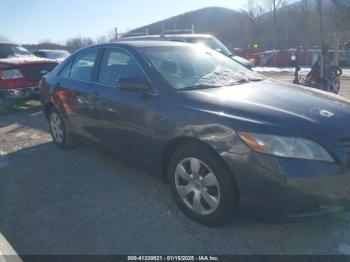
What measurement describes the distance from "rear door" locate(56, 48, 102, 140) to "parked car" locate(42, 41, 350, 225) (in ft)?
0.08

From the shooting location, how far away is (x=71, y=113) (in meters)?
4.97

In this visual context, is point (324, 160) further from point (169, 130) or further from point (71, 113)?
point (71, 113)

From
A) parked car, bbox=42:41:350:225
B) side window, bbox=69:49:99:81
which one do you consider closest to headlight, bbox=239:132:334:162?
parked car, bbox=42:41:350:225

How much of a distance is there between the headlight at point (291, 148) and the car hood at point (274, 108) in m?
0.06

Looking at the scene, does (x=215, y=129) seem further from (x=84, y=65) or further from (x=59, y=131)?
(x=59, y=131)

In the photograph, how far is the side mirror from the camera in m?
3.59

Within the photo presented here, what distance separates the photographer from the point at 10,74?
27.7 feet

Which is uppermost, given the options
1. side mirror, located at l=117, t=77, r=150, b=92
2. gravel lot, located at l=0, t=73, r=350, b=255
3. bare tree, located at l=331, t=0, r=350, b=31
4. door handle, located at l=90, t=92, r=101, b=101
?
bare tree, located at l=331, t=0, r=350, b=31

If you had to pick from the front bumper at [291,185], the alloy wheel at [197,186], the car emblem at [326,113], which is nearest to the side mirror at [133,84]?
the alloy wheel at [197,186]

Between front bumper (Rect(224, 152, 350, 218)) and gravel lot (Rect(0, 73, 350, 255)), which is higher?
front bumper (Rect(224, 152, 350, 218))

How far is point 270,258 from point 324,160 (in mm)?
849

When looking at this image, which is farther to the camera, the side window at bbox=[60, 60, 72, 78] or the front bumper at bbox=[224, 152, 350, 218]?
the side window at bbox=[60, 60, 72, 78]

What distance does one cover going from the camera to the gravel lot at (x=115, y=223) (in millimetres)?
2961

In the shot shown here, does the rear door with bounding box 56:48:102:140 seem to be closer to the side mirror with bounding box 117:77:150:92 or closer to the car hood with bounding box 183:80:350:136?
the side mirror with bounding box 117:77:150:92
